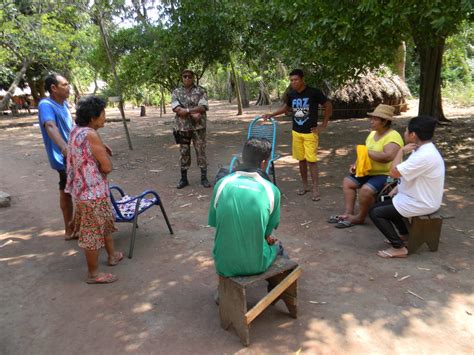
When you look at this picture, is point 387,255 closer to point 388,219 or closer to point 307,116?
point 388,219

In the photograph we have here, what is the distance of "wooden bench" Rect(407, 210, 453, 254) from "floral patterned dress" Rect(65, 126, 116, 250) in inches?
117

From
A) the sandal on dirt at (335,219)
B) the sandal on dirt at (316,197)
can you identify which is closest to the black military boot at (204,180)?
the sandal on dirt at (316,197)

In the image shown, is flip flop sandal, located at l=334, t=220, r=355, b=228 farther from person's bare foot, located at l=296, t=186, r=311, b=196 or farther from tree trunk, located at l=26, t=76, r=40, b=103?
tree trunk, located at l=26, t=76, r=40, b=103

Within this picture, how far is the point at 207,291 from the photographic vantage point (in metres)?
3.44

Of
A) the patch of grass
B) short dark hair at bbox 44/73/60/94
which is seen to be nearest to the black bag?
short dark hair at bbox 44/73/60/94

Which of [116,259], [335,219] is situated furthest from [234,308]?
[335,219]

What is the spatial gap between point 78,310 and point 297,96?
396 cm

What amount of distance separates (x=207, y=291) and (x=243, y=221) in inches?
46.0

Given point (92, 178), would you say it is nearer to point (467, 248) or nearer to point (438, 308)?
point (438, 308)

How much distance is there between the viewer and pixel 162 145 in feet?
35.1

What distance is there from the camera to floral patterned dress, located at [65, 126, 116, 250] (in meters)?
3.29

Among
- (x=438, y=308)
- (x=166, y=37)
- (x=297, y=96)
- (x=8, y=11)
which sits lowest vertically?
(x=438, y=308)

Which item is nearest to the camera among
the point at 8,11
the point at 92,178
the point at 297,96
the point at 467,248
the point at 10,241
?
the point at 92,178

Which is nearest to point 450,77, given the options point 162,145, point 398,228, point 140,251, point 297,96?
point 162,145
